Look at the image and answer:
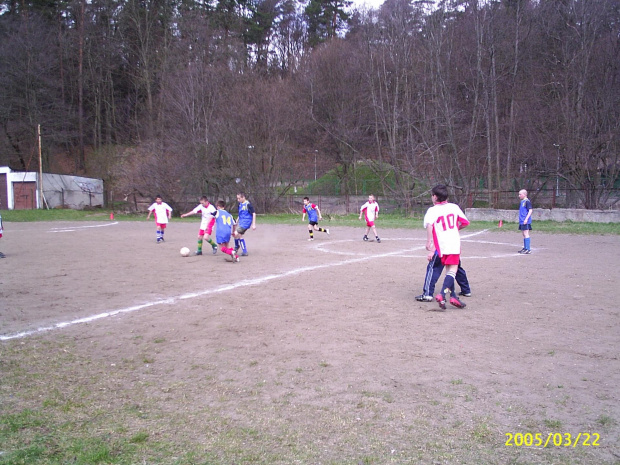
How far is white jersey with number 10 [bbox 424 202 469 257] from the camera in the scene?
819 centimetres

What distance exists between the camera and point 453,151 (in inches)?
1389

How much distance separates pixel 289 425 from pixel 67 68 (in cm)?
5871

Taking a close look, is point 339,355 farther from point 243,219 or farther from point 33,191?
point 33,191

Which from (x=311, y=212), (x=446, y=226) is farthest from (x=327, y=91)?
(x=446, y=226)

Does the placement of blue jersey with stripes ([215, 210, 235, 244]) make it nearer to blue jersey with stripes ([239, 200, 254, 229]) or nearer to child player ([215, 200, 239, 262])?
child player ([215, 200, 239, 262])

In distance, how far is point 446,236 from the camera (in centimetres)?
821

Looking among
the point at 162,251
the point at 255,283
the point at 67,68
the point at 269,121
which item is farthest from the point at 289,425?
the point at 67,68

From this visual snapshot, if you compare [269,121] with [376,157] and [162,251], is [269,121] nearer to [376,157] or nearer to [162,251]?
[376,157]

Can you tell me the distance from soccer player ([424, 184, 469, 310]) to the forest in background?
84.4 feet

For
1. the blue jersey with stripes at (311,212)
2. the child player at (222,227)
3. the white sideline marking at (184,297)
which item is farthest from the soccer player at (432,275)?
the blue jersey with stripes at (311,212)

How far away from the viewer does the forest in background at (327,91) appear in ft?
104
